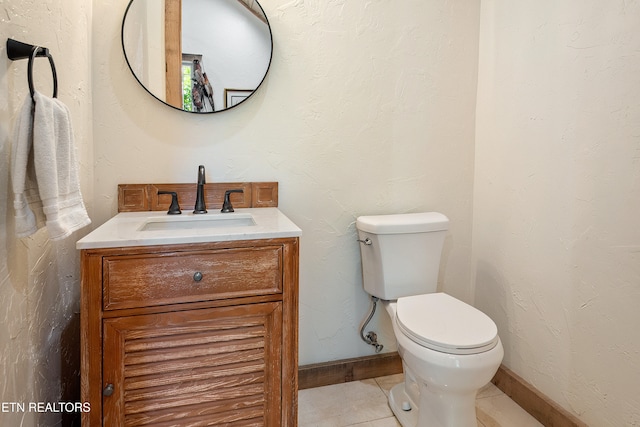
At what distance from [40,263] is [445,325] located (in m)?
1.31

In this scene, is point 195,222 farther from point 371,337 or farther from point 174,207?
point 371,337

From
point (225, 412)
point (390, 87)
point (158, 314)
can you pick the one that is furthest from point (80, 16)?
point (225, 412)

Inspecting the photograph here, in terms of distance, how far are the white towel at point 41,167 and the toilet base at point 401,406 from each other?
1437 mm

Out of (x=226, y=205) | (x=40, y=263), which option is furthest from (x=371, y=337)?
(x=40, y=263)

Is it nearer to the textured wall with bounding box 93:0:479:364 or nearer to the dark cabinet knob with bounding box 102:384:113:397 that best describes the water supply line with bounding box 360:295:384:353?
the textured wall with bounding box 93:0:479:364

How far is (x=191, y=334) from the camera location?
3.89 feet

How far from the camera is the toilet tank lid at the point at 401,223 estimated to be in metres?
1.69

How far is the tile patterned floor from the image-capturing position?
1641mm

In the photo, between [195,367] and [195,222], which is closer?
[195,367]

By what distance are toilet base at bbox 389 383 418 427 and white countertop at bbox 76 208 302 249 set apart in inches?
38.3

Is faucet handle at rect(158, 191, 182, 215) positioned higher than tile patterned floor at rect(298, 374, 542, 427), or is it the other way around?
faucet handle at rect(158, 191, 182, 215)

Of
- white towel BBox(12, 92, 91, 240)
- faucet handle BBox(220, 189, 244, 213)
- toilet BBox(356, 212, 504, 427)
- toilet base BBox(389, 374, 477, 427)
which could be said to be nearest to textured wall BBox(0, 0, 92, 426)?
white towel BBox(12, 92, 91, 240)

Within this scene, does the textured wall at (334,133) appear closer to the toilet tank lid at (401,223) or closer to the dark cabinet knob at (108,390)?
the toilet tank lid at (401,223)

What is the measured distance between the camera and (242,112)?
1697mm
